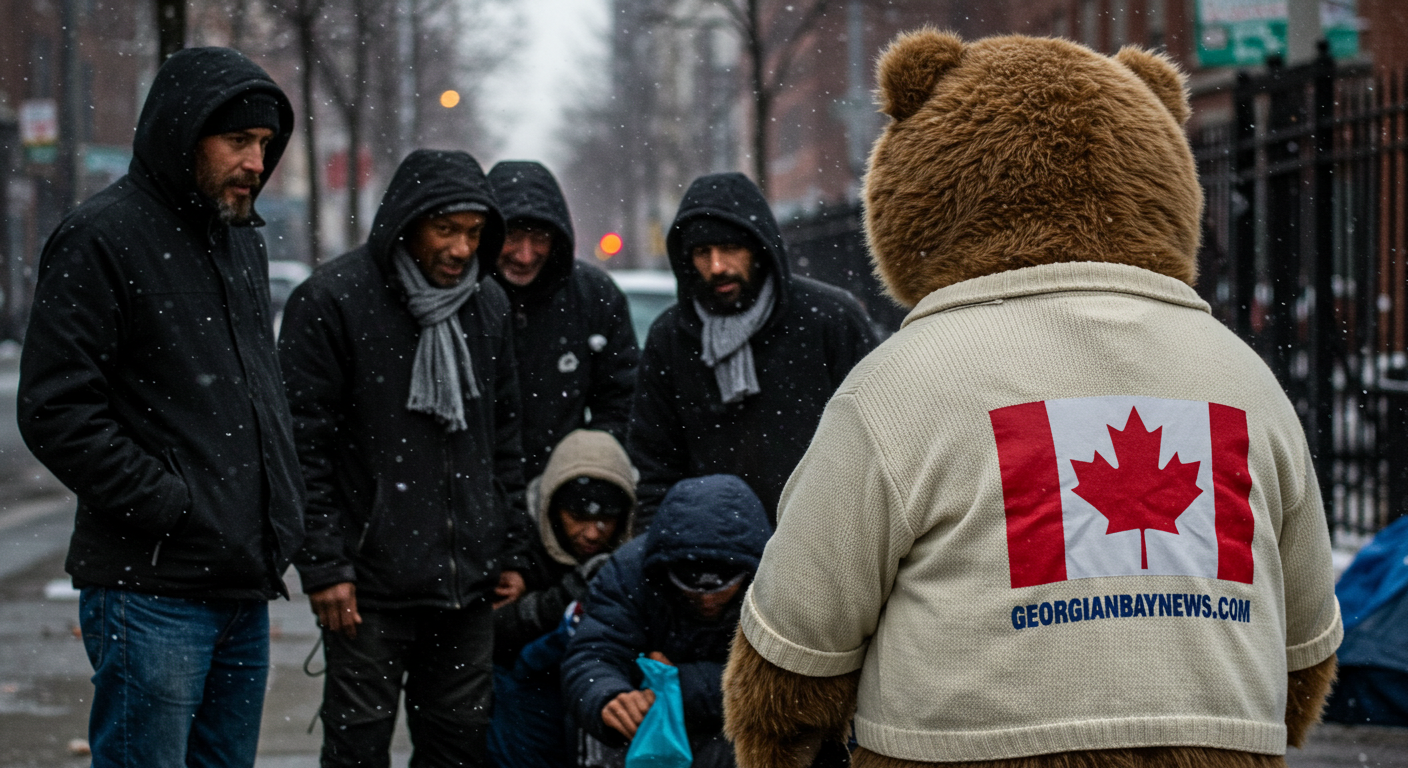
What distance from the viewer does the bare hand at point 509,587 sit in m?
4.45

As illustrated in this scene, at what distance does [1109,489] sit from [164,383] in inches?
88.9

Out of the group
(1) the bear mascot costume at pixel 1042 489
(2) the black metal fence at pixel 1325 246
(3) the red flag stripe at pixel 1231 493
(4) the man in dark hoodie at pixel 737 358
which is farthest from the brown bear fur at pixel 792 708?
(2) the black metal fence at pixel 1325 246

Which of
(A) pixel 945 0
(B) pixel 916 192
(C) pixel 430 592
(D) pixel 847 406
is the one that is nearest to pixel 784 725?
(D) pixel 847 406

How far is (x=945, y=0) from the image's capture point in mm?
25469

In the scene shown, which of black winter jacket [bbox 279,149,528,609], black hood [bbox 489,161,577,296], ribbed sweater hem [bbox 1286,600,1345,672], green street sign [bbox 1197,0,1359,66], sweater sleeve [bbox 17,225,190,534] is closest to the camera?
ribbed sweater hem [bbox 1286,600,1345,672]

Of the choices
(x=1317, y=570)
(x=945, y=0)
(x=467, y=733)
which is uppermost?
(x=945, y=0)

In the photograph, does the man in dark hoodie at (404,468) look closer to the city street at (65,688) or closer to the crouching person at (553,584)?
the crouching person at (553,584)

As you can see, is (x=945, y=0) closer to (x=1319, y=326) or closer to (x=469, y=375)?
(x=1319, y=326)

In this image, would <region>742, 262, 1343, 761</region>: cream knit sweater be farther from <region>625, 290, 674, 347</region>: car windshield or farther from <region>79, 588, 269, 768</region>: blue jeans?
<region>625, 290, 674, 347</region>: car windshield

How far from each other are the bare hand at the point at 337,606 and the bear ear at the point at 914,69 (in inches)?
92.8

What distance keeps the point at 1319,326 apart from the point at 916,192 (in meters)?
6.47

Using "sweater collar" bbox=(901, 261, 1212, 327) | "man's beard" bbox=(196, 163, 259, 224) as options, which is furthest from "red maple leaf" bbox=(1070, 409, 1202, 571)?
"man's beard" bbox=(196, 163, 259, 224)

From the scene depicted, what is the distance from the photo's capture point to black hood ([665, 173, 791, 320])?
4.67 meters

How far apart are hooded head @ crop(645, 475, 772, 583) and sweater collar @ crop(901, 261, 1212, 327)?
172 cm
